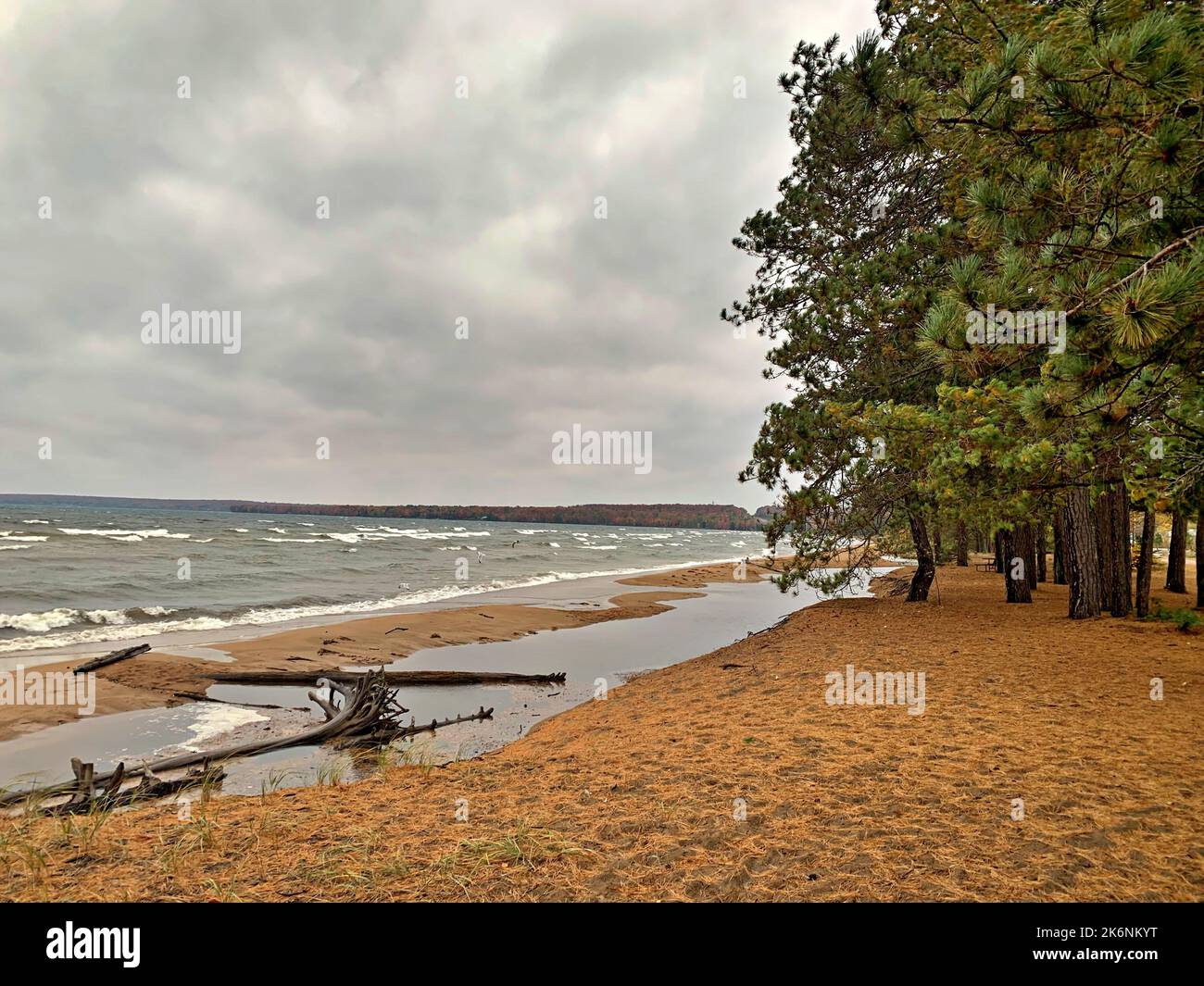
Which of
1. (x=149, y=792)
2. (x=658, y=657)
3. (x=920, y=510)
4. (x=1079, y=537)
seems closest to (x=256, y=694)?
(x=149, y=792)

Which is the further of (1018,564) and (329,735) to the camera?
(1018,564)

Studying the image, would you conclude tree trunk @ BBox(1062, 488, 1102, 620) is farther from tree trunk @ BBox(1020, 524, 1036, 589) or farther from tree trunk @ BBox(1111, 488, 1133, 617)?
tree trunk @ BBox(1020, 524, 1036, 589)

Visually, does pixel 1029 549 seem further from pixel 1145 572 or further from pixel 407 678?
pixel 407 678

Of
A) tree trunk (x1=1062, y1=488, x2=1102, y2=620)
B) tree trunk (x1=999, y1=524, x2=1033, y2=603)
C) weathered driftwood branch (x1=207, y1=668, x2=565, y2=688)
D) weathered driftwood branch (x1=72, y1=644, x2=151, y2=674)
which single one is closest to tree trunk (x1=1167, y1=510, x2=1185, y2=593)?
tree trunk (x1=999, y1=524, x2=1033, y2=603)

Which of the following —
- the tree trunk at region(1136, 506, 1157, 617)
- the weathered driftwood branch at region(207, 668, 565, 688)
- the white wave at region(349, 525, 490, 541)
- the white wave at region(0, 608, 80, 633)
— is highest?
the tree trunk at region(1136, 506, 1157, 617)

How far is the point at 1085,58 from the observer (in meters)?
3.74

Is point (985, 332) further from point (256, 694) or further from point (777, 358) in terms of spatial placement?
point (256, 694)

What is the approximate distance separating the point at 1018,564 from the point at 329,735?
710 inches

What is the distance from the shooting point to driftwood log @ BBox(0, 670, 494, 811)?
221 inches

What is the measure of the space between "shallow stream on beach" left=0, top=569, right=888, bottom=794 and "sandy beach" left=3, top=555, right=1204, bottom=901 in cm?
123

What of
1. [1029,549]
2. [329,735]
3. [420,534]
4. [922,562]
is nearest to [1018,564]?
[922,562]

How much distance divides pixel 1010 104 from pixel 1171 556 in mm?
20785

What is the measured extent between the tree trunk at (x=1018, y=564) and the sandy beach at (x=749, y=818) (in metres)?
9.49

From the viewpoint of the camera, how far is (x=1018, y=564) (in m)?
17.0
